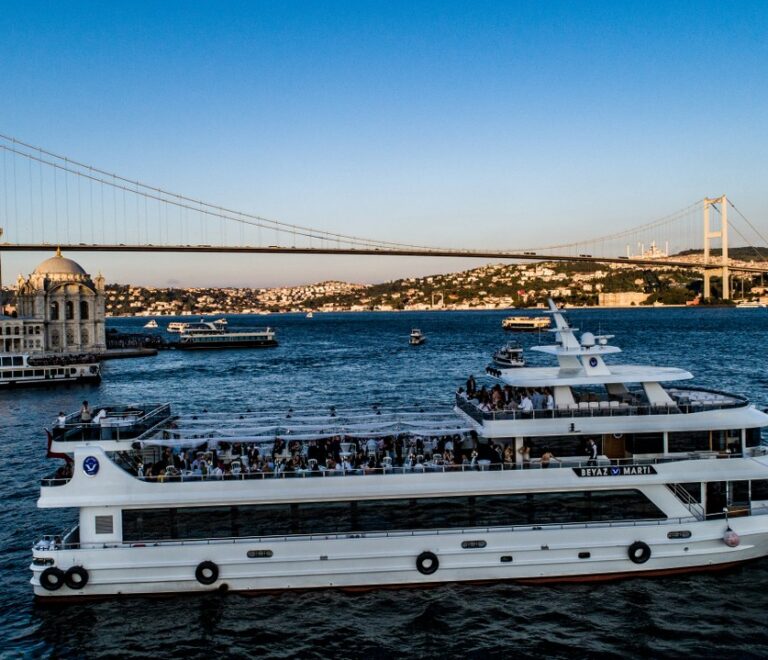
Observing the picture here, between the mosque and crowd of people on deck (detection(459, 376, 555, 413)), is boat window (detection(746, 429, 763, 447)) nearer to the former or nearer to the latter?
crowd of people on deck (detection(459, 376, 555, 413))

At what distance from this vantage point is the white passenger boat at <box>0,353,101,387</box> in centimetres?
4962

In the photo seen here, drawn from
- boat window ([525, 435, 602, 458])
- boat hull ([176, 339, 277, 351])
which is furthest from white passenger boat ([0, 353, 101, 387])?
boat window ([525, 435, 602, 458])

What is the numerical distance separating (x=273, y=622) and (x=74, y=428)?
468cm

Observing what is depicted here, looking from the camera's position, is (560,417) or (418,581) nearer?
(418,581)

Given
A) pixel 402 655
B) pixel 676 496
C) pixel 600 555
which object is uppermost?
pixel 676 496

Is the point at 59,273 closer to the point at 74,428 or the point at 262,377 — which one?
the point at 262,377

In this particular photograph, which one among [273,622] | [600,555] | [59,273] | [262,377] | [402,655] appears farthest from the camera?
[59,273]

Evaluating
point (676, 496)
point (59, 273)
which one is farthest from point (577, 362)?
point (59, 273)

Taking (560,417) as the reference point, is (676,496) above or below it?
below

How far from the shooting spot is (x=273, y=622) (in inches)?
463

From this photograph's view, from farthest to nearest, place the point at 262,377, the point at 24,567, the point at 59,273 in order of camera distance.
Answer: the point at 59,273, the point at 262,377, the point at 24,567

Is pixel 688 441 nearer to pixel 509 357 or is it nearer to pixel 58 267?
pixel 509 357

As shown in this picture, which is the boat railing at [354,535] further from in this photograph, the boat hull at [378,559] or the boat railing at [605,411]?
the boat railing at [605,411]

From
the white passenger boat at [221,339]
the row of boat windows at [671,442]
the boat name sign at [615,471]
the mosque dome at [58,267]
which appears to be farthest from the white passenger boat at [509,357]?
the mosque dome at [58,267]
